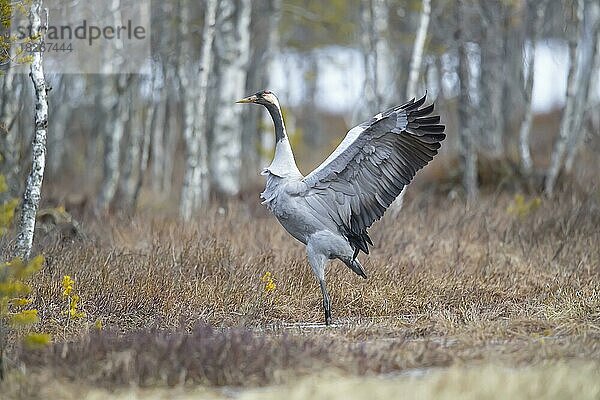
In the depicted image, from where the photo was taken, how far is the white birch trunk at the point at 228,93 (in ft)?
49.8

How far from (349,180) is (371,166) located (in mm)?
221

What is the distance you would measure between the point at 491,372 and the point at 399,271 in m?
3.80

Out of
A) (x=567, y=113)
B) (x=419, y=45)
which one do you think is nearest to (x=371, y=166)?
(x=419, y=45)

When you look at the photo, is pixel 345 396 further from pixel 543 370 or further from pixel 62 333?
pixel 62 333

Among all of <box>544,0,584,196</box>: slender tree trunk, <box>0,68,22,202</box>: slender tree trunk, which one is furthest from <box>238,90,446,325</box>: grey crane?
<box>544,0,584,196</box>: slender tree trunk

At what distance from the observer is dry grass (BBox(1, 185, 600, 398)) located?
562 cm

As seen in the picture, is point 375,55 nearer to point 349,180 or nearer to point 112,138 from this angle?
point 112,138

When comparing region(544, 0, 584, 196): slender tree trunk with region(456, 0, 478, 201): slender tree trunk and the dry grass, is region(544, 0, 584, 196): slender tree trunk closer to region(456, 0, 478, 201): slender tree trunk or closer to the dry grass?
region(456, 0, 478, 201): slender tree trunk

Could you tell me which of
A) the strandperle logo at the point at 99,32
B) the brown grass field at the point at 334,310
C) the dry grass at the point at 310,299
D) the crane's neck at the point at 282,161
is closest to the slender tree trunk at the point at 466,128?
the brown grass field at the point at 334,310

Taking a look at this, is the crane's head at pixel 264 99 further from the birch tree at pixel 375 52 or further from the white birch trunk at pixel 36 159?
the birch tree at pixel 375 52

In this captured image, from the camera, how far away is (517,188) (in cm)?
1482

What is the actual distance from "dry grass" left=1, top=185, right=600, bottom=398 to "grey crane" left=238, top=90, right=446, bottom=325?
0.68 m

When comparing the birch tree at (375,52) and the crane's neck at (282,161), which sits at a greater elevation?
the birch tree at (375,52)

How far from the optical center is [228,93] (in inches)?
600
